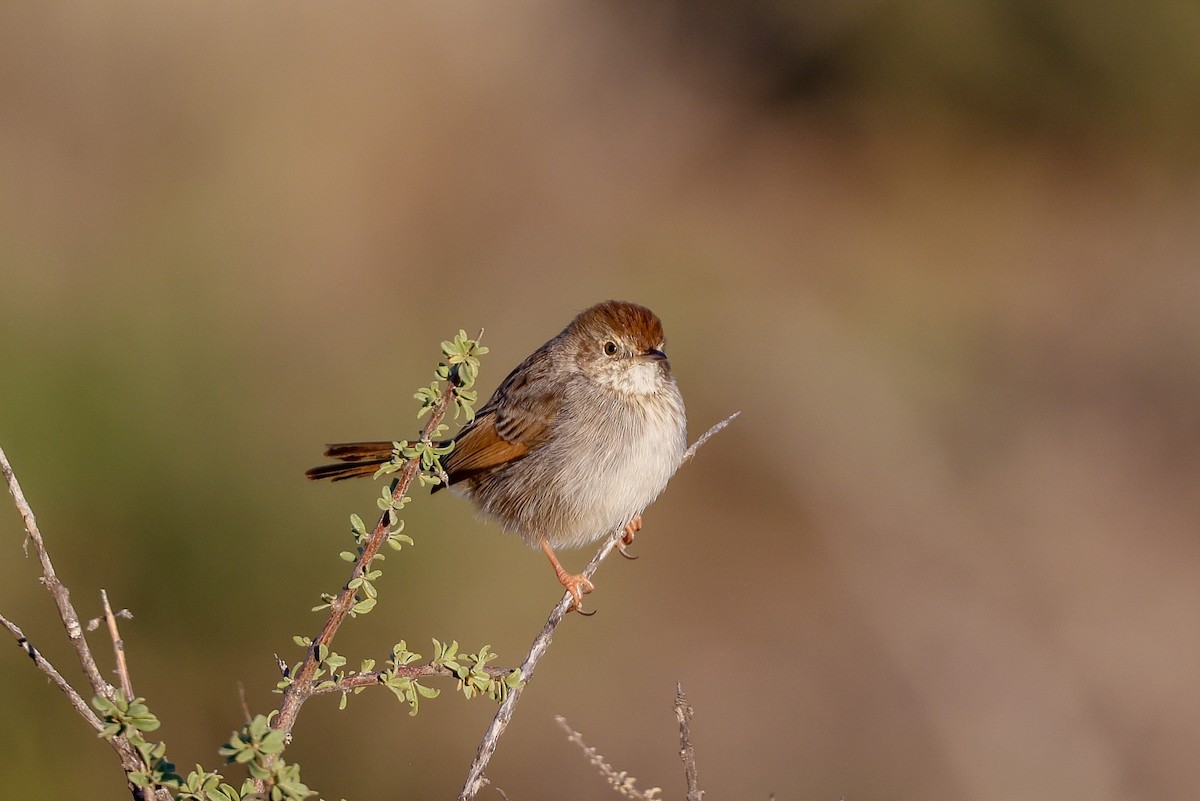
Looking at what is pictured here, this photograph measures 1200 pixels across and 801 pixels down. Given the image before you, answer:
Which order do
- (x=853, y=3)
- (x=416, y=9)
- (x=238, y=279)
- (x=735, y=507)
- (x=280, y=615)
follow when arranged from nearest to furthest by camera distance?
1. (x=280, y=615)
2. (x=238, y=279)
3. (x=735, y=507)
4. (x=416, y=9)
5. (x=853, y=3)

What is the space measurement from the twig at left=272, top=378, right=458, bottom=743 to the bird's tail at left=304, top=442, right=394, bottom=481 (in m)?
2.18

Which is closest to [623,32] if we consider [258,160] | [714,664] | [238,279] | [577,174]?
[577,174]

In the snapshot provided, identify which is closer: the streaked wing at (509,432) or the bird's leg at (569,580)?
the bird's leg at (569,580)

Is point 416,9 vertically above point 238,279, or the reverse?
point 416,9

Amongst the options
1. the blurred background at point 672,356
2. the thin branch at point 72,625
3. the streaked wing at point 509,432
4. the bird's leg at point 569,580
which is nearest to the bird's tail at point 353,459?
the streaked wing at point 509,432

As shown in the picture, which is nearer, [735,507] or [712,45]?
[735,507]

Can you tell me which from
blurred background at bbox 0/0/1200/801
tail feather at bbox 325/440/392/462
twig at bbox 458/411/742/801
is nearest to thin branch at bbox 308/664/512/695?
twig at bbox 458/411/742/801

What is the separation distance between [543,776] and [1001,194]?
717 cm

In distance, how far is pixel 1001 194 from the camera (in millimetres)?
11078

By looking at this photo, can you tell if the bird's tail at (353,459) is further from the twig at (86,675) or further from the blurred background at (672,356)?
the twig at (86,675)

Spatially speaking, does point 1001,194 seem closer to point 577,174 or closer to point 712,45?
point 712,45

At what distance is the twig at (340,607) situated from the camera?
232cm

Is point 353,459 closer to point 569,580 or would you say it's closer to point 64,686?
point 569,580

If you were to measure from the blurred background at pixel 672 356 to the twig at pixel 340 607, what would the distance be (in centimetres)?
353
